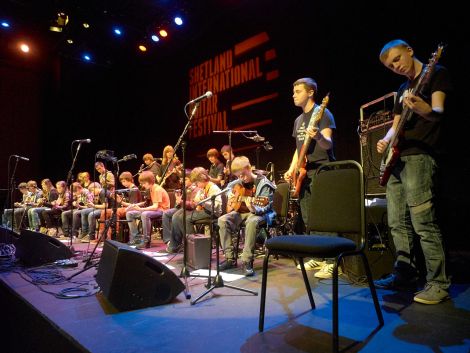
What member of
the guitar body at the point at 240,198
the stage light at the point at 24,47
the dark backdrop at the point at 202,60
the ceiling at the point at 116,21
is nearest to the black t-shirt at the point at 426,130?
the guitar body at the point at 240,198

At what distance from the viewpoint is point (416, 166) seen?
106 inches

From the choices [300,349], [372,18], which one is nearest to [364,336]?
[300,349]

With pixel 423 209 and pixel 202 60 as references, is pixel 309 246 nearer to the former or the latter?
pixel 423 209

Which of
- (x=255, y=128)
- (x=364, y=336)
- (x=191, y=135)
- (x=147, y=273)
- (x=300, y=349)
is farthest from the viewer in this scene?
(x=191, y=135)

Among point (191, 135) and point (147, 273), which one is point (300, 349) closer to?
point (147, 273)

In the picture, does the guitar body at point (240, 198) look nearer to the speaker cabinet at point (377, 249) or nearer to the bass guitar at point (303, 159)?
the bass guitar at point (303, 159)

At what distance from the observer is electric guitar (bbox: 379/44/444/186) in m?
2.61

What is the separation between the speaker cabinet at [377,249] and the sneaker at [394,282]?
0.64 ft

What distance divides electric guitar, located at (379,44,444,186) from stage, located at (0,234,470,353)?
104 centimetres

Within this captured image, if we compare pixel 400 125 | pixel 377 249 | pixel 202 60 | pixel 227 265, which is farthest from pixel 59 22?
pixel 377 249

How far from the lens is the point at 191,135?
10438 mm

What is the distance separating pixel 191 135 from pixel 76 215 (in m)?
3.89

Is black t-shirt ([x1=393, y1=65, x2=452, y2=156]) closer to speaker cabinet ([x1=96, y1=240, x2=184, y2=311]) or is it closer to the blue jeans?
the blue jeans

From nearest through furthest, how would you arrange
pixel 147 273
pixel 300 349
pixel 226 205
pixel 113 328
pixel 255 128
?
1. pixel 300 349
2. pixel 113 328
3. pixel 147 273
4. pixel 226 205
5. pixel 255 128
